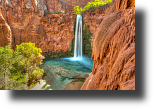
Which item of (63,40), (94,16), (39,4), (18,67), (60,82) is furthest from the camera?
(63,40)

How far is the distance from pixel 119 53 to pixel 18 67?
6288 millimetres

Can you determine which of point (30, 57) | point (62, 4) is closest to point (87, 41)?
point (62, 4)

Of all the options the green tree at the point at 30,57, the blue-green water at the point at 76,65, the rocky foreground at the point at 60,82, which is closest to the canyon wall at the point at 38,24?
the blue-green water at the point at 76,65

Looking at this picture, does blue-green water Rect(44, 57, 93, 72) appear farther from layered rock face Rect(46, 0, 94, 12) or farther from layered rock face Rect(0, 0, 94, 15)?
layered rock face Rect(46, 0, 94, 12)

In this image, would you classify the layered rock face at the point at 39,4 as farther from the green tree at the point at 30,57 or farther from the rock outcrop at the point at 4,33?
the green tree at the point at 30,57

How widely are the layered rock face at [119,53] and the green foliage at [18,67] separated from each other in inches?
178

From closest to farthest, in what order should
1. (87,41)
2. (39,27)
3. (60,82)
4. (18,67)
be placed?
(18,67) → (60,82) → (39,27) → (87,41)

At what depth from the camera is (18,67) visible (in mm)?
5090

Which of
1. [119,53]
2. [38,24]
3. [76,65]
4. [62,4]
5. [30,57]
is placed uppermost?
[62,4]

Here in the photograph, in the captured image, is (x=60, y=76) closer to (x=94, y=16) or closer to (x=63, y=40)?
(x=63, y=40)
